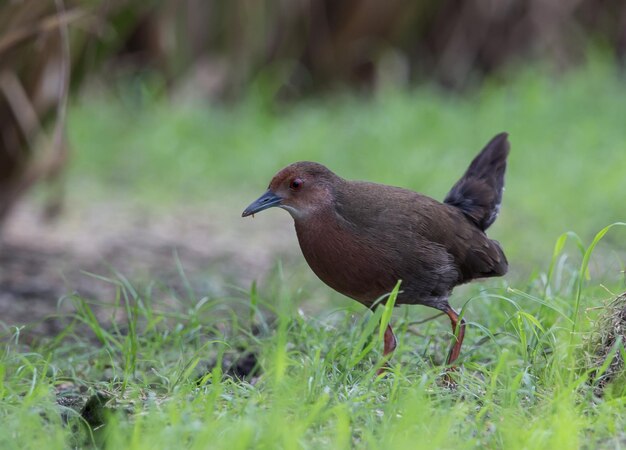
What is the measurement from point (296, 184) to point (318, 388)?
3.06 ft

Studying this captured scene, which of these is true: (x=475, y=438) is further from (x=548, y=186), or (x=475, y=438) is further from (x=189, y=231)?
(x=548, y=186)

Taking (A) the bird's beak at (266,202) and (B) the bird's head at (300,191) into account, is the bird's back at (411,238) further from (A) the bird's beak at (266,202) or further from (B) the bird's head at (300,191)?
(A) the bird's beak at (266,202)

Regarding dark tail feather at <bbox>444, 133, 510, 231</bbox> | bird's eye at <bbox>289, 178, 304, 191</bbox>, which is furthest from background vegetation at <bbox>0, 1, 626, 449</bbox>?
bird's eye at <bbox>289, 178, 304, 191</bbox>

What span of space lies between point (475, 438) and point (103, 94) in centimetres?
813

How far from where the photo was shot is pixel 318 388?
3.14 metres

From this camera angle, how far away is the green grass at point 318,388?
9.10ft

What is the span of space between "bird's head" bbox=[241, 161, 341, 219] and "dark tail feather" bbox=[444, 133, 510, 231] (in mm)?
718

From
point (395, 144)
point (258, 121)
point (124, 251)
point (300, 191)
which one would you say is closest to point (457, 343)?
point (300, 191)

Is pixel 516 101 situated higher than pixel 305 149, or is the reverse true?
pixel 516 101

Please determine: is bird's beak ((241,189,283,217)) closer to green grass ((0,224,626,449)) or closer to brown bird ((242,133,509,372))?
brown bird ((242,133,509,372))

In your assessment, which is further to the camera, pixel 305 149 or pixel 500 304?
pixel 305 149

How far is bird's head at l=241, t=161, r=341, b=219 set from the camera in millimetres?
3785

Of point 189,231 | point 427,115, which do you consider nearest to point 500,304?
point 189,231

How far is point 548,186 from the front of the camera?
7.40 meters
